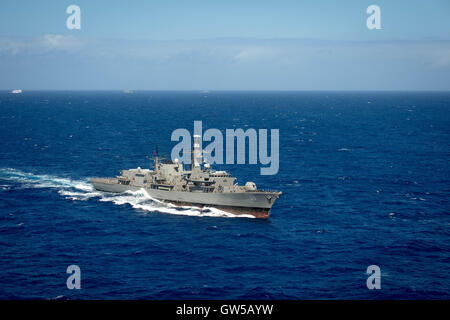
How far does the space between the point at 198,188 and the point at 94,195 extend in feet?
74.6

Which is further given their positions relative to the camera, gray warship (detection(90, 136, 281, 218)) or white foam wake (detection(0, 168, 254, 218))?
white foam wake (detection(0, 168, 254, 218))

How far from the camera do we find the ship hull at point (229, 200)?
78.2 m

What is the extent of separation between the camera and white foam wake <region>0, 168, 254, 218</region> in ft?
268

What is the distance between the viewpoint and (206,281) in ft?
176

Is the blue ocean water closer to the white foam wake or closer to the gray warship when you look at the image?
the white foam wake

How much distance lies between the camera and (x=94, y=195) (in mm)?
90938

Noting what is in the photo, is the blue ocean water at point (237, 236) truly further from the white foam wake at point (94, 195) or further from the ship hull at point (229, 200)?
the ship hull at point (229, 200)

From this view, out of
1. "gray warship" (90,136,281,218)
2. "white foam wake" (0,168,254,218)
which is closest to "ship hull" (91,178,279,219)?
"gray warship" (90,136,281,218)

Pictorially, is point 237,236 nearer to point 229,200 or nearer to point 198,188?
point 229,200

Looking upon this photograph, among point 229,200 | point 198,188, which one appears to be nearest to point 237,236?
point 229,200

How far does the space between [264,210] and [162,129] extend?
120 meters

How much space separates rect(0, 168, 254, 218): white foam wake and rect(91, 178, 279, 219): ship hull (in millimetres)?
803

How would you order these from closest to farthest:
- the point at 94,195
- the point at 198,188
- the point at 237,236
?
the point at 237,236 → the point at 198,188 → the point at 94,195

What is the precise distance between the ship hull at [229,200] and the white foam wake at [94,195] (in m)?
0.80
